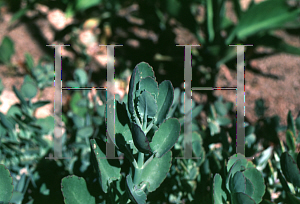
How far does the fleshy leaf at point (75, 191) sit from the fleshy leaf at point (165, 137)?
5.2 inches

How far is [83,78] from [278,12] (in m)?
0.91

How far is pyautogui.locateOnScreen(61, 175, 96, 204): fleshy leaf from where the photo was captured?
0.50 meters

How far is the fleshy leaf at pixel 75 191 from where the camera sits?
0.50 m

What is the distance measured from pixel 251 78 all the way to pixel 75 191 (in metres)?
1.22

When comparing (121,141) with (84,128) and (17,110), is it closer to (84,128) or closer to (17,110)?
(84,128)

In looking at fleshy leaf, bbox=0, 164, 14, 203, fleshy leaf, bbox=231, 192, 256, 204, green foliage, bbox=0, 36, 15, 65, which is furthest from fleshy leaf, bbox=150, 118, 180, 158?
green foliage, bbox=0, 36, 15, 65

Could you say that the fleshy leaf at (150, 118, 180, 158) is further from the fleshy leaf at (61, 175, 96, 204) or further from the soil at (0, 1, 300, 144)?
the soil at (0, 1, 300, 144)

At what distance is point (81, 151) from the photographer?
0.86 metres

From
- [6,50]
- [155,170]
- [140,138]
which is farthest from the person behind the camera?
[6,50]

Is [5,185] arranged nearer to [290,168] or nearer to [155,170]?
[155,170]

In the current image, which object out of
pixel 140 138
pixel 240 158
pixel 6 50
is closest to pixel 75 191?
pixel 140 138

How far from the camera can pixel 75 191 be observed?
517mm

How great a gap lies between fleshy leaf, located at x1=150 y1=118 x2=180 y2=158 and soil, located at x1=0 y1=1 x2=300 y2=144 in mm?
851

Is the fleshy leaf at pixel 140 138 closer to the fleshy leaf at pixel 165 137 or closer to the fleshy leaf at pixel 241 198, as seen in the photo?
the fleshy leaf at pixel 165 137
